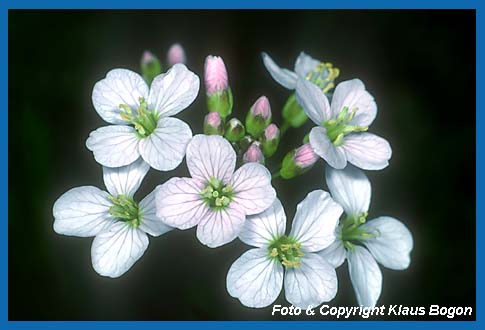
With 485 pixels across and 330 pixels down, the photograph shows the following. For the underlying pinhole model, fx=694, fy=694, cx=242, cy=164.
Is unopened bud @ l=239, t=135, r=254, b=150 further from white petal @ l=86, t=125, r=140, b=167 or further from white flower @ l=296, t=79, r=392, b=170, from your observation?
white petal @ l=86, t=125, r=140, b=167

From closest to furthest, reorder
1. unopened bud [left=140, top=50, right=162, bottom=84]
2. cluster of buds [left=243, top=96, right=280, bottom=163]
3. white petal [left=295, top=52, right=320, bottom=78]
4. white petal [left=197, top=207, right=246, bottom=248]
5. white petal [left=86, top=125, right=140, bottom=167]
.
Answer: white petal [left=197, top=207, right=246, bottom=248] < white petal [left=86, top=125, right=140, bottom=167] < cluster of buds [left=243, top=96, right=280, bottom=163] < white petal [left=295, top=52, right=320, bottom=78] < unopened bud [left=140, top=50, right=162, bottom=84]

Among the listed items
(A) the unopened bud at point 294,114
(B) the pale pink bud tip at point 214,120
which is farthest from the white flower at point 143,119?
(A) the unopened bud at point 294,114

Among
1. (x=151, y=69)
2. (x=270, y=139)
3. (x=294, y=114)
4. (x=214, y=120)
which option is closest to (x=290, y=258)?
(x=270, y=139)

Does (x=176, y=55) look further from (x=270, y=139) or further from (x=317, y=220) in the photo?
(x=317, y=220)

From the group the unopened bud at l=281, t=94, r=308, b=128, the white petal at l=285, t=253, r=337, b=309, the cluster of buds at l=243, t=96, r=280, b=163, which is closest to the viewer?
the white petal at l=285, t=253, r=337, b=309

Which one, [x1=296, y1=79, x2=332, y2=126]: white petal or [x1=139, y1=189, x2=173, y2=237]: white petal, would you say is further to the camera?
[x1=296, y1=79, x2=332, y2=126]: white petal

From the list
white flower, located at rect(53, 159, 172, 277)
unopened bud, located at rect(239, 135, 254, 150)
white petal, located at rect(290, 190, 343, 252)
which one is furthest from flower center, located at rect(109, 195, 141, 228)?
white petal, located at rect(290, 190, 343, 252)

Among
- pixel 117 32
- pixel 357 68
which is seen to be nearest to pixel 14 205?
pixel 117 32

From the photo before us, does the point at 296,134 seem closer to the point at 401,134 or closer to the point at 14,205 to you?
the point at 401,134
